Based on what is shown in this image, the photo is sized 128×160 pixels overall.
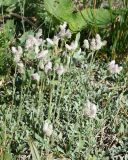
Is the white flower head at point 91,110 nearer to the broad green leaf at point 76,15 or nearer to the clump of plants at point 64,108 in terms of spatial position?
the clump of plants at point 64,108

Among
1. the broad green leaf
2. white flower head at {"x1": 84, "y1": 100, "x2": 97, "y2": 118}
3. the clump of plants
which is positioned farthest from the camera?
the broad green leaf

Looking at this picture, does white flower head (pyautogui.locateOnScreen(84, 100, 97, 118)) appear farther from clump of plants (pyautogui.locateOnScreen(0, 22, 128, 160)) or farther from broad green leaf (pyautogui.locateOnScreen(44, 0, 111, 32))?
broad green leaf (pyautogui.locateOnScreen(44, 0, 111, 32))

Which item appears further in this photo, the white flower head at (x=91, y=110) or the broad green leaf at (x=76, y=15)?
the broad green leaf at (x=76, y=15)

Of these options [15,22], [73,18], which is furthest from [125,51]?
[15,22]

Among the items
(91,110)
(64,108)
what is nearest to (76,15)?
(64,108)

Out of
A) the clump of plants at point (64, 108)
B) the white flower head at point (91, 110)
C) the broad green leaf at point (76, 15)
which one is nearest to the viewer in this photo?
the white flower head at point (91, 110)

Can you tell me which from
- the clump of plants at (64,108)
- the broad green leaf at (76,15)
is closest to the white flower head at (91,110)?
the clump of plants at (64,108)

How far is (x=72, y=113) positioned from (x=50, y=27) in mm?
601

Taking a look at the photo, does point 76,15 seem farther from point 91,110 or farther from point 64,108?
point 91,110

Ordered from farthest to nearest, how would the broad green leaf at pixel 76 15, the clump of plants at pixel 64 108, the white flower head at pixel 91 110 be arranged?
the broad green leaf at pixel 76 15
the clump of plants at pixel 64 108
the white flower head at pixel 91 110

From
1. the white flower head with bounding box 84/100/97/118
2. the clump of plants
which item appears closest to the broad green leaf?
the clump of plants

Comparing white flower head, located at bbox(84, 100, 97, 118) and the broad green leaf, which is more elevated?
the broad green leaf

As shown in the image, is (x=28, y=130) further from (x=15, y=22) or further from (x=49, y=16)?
(x=15, y=22)

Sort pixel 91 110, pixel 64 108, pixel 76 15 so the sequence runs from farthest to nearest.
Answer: pixel 76 15
pixel 64 108
pixel 91 110
